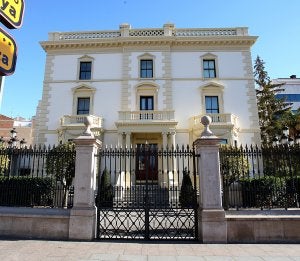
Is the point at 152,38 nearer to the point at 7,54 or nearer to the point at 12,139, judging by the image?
the point at 12,139

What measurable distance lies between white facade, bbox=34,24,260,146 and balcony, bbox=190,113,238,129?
9cm

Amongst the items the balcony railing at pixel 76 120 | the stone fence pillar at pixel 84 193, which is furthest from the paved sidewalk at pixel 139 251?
the balcony railing at pixel 76 120

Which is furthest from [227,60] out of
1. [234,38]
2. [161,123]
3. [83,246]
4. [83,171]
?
[83,246]

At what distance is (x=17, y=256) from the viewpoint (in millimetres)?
5910

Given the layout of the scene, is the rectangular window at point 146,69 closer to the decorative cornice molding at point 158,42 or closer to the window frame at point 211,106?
the decorative cornice molding at point 158,42

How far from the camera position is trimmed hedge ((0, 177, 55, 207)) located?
8922 millimetres

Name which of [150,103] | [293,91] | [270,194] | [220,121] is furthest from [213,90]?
[293,91]

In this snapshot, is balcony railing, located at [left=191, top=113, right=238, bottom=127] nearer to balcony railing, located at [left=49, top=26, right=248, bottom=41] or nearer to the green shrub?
balcony railing, located at [left=49, top=26, right=248, bottom=41]

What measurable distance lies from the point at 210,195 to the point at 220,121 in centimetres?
1415

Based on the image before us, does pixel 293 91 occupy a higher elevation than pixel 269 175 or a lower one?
higher

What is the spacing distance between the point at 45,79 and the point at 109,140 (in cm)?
818

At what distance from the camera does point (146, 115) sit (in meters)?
21.3

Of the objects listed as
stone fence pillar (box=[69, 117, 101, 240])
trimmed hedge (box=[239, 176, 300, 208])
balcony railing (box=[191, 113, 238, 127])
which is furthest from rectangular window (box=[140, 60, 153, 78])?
stone fence pillar (box=[69, 117, 101, 240])

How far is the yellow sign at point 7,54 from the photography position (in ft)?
11.1
